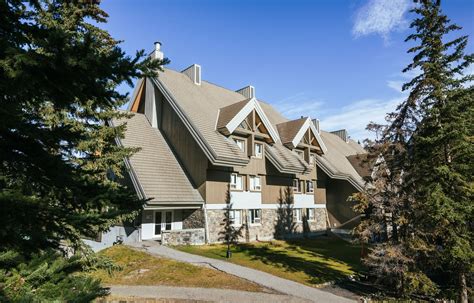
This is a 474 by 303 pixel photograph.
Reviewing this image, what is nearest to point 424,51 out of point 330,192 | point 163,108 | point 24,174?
point 24,174

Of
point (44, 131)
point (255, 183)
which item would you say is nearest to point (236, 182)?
point (255, 183)

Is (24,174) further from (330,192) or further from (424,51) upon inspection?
(330,192)

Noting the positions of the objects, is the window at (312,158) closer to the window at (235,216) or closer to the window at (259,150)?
the window at (259,150)

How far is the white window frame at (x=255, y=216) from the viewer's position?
26781 mm

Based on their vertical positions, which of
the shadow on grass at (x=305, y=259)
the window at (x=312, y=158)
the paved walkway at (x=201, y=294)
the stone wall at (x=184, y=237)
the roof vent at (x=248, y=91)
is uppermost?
the roof vent at (x=248, y=91)

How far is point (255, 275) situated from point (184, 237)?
8047 mm

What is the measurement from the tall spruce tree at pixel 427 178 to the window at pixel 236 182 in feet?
41.8

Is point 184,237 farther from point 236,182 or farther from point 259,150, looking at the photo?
point 259,150

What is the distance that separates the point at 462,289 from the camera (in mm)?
13234

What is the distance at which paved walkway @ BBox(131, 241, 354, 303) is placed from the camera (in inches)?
509

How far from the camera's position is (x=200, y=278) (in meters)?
14.4

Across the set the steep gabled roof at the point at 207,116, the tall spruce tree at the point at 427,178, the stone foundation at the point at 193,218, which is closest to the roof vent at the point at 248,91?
the steep gabled roof at the point at 207,116

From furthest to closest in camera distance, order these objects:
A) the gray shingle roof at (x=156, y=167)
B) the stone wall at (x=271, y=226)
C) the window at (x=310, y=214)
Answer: the window at (x=310, y=214)
the stone wall at (x=271, y=226)
the gray shingle roof at (x=156, y=167)

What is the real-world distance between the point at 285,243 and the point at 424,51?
1795cm
